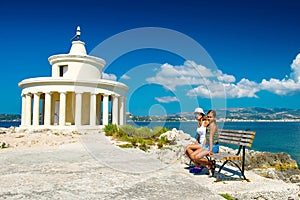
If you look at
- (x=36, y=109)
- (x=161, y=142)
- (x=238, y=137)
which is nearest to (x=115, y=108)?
(x=36, y=109)

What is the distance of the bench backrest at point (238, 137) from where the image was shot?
630 cm

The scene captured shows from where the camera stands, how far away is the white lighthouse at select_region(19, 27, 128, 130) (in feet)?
73.2

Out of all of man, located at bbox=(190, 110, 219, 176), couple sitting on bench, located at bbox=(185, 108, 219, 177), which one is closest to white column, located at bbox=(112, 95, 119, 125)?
couple sitting on bench, located at bbox=(185, 108, 219, 177)

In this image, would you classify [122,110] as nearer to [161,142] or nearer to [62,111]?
[62,111]

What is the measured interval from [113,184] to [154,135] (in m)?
11.8

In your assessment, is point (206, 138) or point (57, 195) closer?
point (57, 195)

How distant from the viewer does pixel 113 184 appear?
584 cm

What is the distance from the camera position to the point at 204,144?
7.14 metres

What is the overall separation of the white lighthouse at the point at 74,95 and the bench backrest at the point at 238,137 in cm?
1570

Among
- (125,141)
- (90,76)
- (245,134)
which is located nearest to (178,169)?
(245,134)

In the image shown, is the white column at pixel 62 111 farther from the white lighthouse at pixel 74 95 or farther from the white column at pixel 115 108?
the white column at pixel 115 108

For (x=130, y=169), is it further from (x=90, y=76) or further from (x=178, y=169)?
(x=90, y=76)

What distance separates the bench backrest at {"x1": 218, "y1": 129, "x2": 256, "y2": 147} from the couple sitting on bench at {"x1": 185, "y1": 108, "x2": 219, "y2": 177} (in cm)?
Answer: 38

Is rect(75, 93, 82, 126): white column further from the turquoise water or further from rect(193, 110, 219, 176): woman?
rect(193, 110, 219, 176): woman
